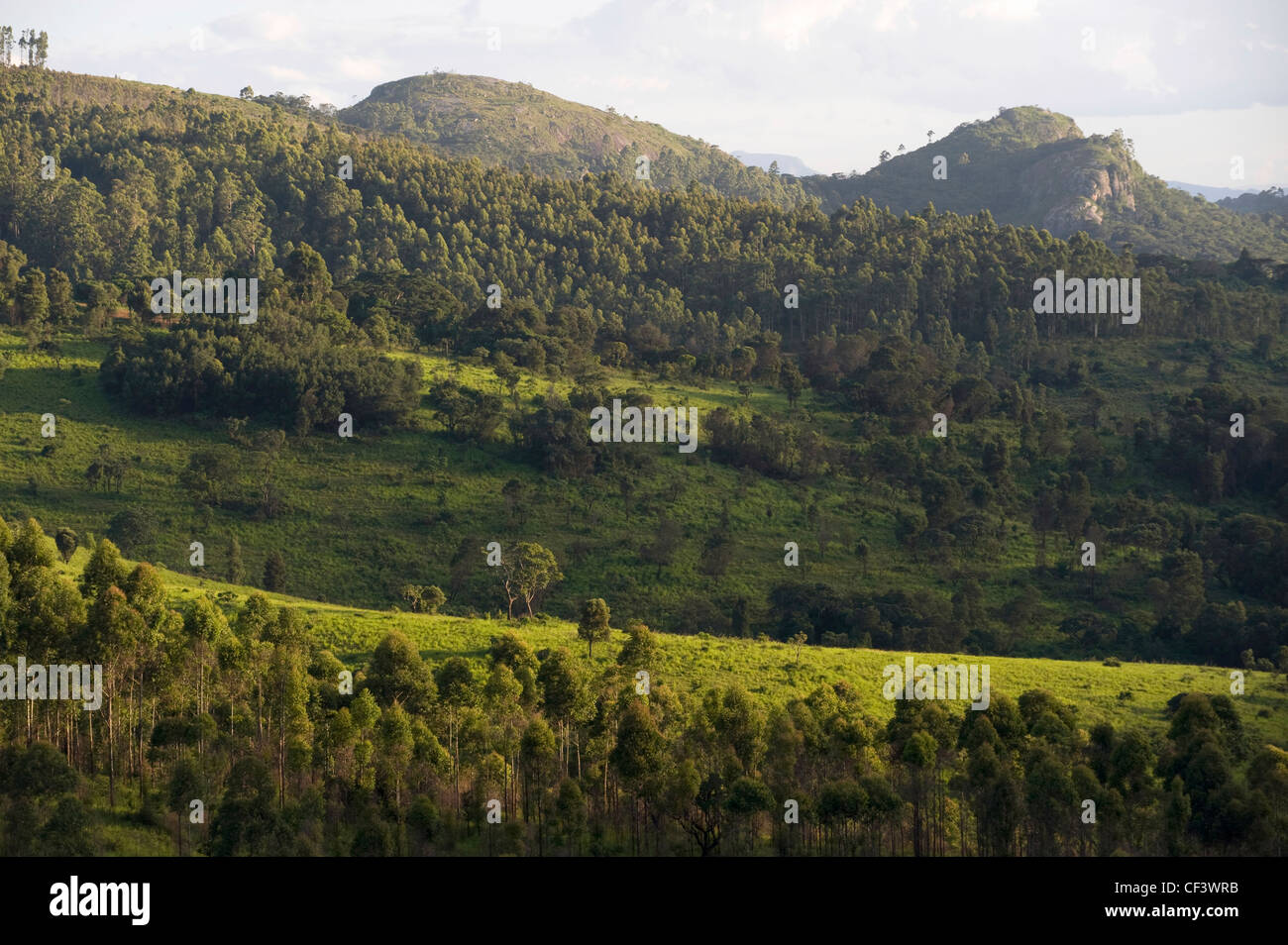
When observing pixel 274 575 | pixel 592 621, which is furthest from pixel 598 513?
pixel 592 621

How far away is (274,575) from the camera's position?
58.9 meters

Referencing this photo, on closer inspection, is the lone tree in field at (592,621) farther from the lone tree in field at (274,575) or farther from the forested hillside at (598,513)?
the lone tree in field at (274,575)

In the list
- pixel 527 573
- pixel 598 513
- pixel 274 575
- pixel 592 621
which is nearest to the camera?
pixel 592 621

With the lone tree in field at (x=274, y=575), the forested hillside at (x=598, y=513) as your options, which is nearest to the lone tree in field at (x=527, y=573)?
the forested hillside at (x=598, y=513)

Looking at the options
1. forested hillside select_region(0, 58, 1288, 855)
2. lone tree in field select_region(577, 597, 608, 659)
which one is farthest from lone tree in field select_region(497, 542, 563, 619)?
lone tree in field select_region(577, 597, 608, 659)

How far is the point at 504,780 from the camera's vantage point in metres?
33.5

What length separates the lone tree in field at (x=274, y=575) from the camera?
58.7m

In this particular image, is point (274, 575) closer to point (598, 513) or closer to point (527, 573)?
point (527, 573)

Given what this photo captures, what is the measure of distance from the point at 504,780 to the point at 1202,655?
3932 cm

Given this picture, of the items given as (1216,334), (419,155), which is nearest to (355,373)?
(1216,334)

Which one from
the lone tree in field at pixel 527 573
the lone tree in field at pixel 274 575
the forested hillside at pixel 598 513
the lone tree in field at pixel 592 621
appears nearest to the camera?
the forested hillside at pixel 598 513

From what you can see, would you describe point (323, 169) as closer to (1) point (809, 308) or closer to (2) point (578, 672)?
(1) point (809, 308)

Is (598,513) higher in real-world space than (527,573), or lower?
higher

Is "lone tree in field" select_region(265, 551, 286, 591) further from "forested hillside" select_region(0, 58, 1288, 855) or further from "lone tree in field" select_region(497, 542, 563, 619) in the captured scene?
"lone tree in field" select_region(497, 542, 563, 619)
